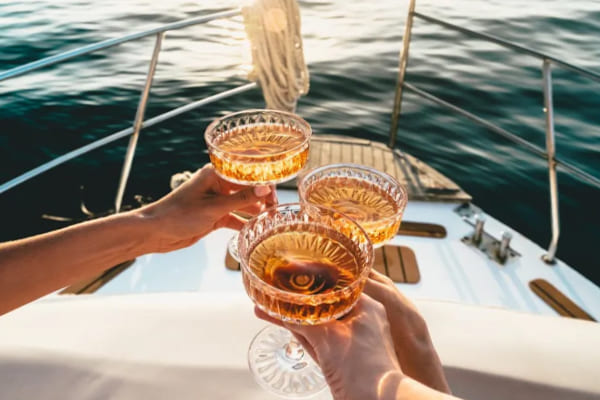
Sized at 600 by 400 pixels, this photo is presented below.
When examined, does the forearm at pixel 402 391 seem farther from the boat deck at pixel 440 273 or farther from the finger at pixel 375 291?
the boat deck at pixel 440 273

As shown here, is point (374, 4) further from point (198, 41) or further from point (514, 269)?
point (514, 269)

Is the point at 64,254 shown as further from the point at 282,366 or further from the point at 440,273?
the point at 440,273

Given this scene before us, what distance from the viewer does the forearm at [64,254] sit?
1.23 meters

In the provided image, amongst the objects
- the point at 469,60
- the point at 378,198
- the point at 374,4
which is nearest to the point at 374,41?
the point at 469,60

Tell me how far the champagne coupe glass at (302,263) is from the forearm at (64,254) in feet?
1.76

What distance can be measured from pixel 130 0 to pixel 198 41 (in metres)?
4.06

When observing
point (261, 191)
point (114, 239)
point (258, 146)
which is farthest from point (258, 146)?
point (114, 239)

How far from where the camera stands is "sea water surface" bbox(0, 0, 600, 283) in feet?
19.1

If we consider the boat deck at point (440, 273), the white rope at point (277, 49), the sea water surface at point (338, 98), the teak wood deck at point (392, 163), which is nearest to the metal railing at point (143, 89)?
the white rope at point (277, 49)

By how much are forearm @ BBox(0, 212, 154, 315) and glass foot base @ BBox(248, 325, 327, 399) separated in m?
0.51

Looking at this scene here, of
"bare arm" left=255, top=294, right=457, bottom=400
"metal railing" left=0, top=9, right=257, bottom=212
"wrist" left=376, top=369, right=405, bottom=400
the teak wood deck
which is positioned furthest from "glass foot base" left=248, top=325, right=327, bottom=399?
the teak wood deck

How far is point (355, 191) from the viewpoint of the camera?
57.4 inches

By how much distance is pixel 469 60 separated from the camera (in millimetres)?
8695

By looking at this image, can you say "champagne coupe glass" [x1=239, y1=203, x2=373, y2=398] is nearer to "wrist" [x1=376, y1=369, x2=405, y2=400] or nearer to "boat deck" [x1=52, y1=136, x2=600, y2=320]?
"wrist" [x1=376, y1=369, x2=405, y2=400]
